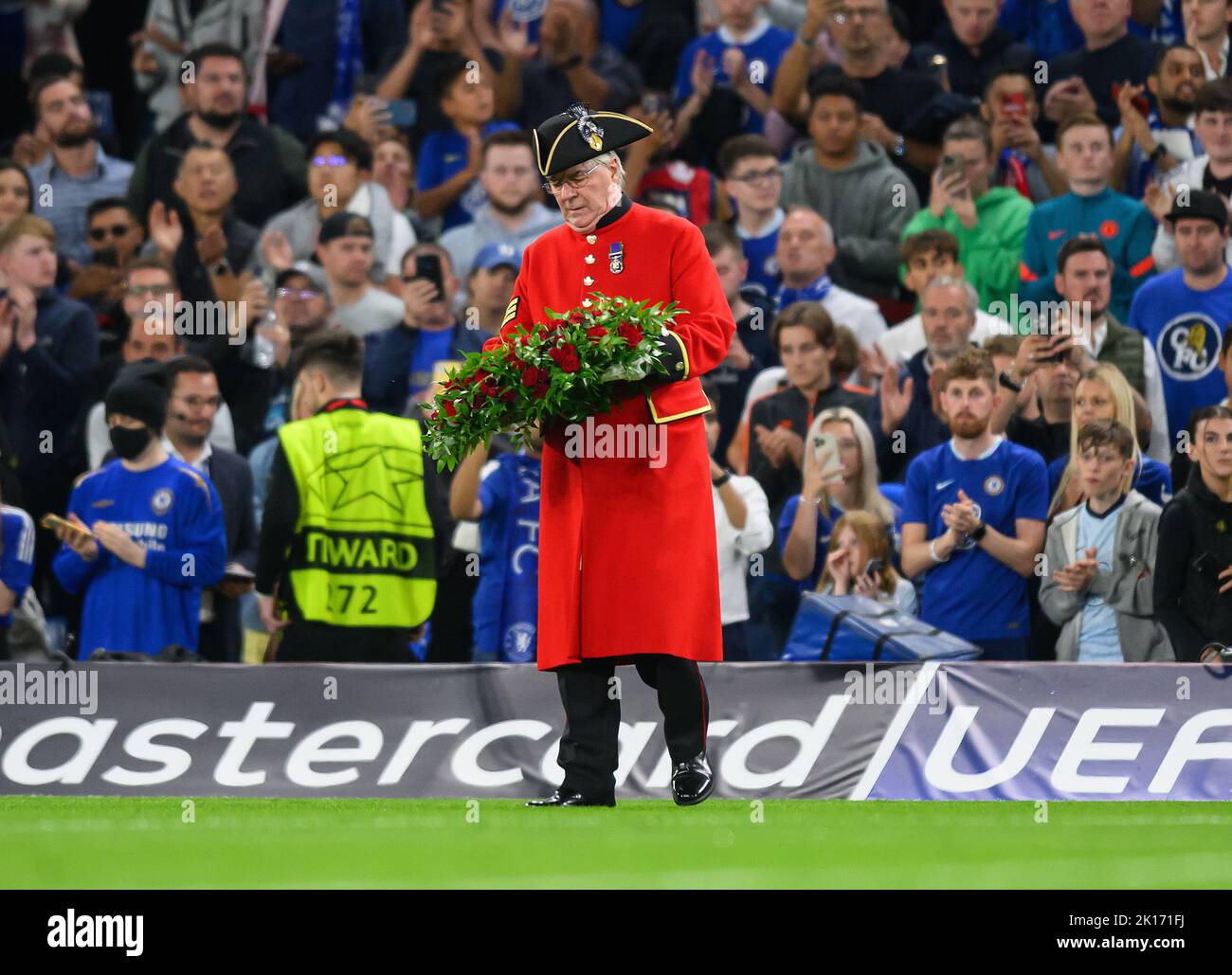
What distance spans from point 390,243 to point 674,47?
266 centimetres

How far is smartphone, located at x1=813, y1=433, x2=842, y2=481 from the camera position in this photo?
10070 millimetres

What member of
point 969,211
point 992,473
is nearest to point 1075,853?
point 992,473

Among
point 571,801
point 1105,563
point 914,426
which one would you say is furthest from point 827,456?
point 571,801

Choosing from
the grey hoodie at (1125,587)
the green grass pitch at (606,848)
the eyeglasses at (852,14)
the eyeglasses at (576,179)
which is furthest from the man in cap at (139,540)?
the eyeglasses at (852,14)

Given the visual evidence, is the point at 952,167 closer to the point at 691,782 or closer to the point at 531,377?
the point at 531,377

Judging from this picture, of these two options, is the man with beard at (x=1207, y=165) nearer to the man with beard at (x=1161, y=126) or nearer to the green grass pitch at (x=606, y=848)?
the man with beard at (x=1161, y=126)

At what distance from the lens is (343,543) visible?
9.29 metres

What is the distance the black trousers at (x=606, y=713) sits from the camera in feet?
21.0

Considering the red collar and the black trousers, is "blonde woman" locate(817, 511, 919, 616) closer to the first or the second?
the red collar

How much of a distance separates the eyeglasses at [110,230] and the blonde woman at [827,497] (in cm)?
468

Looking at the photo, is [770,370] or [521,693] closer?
[521,693]

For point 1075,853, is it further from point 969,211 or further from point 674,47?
point 674,47

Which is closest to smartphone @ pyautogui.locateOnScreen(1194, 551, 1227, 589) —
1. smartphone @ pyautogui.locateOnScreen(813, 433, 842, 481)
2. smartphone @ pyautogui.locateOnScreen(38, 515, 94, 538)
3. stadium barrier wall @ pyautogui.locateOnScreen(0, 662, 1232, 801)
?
stadium barrier wall @ pyautogui.locateOnScreen(0, 662, 1232, 801)

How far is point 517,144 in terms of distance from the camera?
1166 centimetres
